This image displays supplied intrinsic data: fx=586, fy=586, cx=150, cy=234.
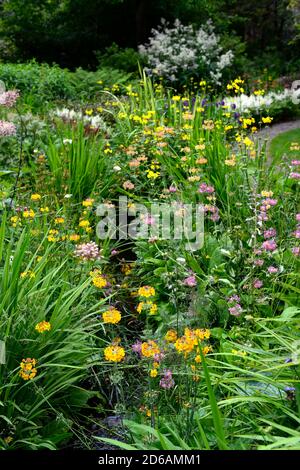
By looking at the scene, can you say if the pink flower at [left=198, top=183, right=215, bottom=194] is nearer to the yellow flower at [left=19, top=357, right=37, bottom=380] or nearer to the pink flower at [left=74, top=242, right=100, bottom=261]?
the pink flower at [left=74, top=242, right=100, bottom=261]

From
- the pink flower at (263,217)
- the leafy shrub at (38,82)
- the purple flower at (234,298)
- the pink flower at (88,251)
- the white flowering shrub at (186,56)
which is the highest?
the white flowering shrub at (186,56)

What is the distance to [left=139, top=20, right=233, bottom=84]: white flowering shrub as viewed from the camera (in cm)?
1192

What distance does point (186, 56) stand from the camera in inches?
468

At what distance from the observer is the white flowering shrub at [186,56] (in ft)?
39.1

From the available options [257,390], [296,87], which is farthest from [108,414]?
[296,87]

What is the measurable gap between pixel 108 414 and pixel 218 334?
69 centimetres

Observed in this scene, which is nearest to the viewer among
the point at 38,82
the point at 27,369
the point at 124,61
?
the point at 27,369

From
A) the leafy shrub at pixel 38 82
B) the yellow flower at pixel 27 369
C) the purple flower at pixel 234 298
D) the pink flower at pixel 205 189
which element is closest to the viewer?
the yellow flower at pixel 27 369

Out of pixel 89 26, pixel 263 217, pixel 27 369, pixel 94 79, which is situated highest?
pixel 89 26

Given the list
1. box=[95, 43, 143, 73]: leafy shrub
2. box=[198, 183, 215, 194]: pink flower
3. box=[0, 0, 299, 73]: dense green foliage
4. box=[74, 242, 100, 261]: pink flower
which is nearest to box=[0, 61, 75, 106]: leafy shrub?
box=[95, 43, 143, 73]: leafy shrub

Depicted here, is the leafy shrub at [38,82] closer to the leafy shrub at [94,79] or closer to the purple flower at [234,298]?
the leafy shrub at [94,79]

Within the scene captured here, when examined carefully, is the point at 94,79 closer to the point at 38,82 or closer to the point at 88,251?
the point at 38,82

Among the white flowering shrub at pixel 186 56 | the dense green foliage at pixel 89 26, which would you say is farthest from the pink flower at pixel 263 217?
the dense green foliage at pixel 89 26

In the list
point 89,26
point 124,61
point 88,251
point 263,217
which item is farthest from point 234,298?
point 89,26
